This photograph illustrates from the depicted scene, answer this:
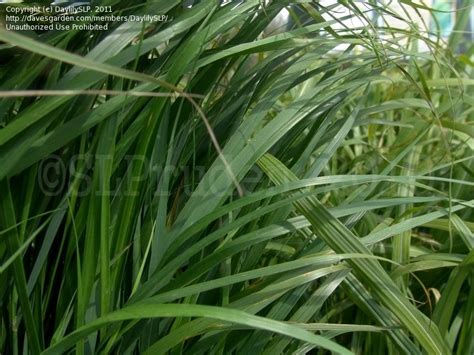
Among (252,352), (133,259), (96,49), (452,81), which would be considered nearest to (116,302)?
(133,259)

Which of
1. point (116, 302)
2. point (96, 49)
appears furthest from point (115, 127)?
point (116, 302)

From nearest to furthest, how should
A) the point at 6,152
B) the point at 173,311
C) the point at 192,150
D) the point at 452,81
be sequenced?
1. the point at 173,311
2. the point at 6,152
3. the point at 192,150
4. the point at 452,81

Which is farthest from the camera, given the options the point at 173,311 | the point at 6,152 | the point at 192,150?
the point at 192,150

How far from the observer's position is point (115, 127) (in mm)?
715

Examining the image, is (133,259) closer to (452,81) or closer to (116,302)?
(116,302)

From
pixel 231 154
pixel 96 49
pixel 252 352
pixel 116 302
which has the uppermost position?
pixel 96 49

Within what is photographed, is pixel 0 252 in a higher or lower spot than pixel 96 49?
lower

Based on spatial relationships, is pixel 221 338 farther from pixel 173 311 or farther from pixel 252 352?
pixel 173 311

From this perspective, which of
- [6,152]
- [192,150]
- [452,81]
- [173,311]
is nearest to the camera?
[173,311]

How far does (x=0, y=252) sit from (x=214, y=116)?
12.0 inches

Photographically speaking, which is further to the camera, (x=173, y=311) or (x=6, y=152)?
(x=6, y=152)

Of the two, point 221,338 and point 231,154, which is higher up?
point 231,154

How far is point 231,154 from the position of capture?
A: 0.77m

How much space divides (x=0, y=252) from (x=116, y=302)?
139 mm
